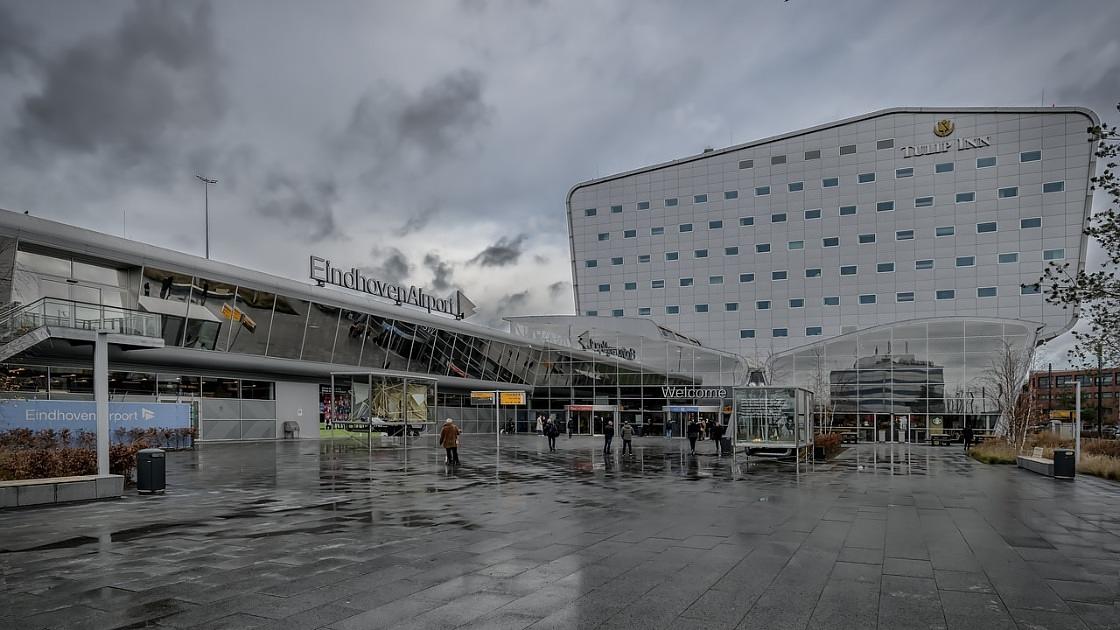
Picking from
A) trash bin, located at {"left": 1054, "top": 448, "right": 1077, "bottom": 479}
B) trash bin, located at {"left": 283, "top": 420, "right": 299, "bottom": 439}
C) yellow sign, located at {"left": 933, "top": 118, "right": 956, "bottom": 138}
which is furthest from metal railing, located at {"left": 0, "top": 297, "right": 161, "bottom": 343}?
yellow sign, located at {"left": 933, "top": 118, "right": 956, "bottom": 138}

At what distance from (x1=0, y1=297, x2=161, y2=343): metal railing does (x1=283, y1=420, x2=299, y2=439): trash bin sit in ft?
50.8

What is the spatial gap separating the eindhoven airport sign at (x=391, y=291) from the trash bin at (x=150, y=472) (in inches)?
847

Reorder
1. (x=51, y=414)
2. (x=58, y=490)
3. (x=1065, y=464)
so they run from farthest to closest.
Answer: (x=1065, y=464), (x=51, y=414), (x=58, y=490)

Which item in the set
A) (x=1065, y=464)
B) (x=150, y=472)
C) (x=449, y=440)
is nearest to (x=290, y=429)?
(x=449, y=440)

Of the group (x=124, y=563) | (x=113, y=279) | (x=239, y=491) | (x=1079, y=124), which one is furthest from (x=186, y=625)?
(x=1079, y=124)

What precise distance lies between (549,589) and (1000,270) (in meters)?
66.8

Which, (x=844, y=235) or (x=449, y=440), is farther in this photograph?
(x=844, y=235)

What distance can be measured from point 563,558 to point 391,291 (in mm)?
35238

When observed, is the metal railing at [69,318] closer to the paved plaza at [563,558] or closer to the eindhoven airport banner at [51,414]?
the eindhoven airport banner at [51,414]

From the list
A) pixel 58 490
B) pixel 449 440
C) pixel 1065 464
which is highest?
pixel 58 490

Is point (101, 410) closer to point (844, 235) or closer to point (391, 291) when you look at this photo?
point (391, 291)

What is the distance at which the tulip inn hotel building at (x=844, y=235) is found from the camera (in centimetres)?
6134

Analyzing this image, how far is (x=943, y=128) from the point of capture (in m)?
65.6

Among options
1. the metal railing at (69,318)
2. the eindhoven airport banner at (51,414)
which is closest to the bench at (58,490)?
the eindhoven airport banner at (51,414)
